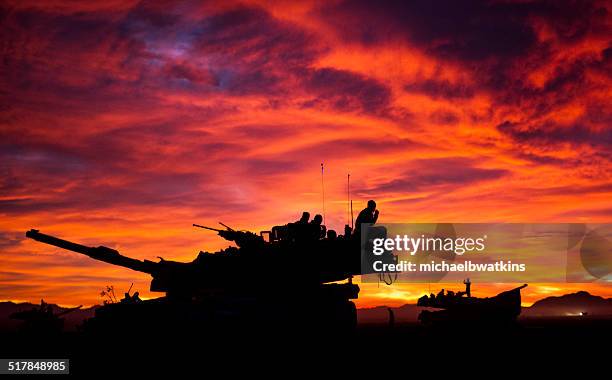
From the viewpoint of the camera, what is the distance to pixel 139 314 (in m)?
16.4

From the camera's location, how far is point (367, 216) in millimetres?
19797

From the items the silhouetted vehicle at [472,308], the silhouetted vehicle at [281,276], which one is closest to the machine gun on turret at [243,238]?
the silhouetted vehicle at [281,276]

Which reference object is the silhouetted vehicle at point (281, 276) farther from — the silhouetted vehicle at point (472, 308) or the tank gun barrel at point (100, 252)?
the silhouetted vehicle at point (472, 308)

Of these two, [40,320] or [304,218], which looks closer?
[304,218]

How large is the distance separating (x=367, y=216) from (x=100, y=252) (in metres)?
9.68

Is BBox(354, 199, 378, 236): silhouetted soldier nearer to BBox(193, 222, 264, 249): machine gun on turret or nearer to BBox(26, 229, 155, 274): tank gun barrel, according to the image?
BBox(193, 222, 264, 249): machine gun on turret

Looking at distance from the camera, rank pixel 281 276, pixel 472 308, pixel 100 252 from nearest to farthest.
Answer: pixel 281 276
pixel 100 252
pixel 472 308

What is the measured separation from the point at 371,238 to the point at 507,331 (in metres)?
36.3

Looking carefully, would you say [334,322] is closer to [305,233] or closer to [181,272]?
[305,233]

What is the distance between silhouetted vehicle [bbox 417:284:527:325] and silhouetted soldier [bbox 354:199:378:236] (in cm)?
3028

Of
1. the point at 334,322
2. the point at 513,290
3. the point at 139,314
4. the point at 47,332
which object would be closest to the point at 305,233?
the point at 334,322

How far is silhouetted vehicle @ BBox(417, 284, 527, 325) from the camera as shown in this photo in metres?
47.6

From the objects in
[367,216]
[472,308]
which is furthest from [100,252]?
[472,308]

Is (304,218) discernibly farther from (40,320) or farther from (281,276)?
(40,320)
